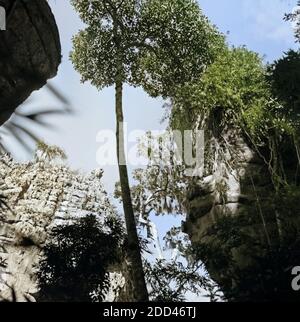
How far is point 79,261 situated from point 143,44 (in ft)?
21.4

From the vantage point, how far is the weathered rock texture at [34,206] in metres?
10.7

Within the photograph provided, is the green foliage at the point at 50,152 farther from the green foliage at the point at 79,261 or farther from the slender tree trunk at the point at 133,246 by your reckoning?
the green foliage at the point at 79,261

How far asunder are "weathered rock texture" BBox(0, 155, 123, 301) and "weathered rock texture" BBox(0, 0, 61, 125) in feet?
9.54

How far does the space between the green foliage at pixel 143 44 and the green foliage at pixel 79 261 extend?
4.91 m

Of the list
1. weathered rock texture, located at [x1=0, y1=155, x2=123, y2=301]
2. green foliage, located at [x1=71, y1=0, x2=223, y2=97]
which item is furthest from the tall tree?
weathered rock texture, located at [x1=0, y1=155, x2=123, y2=301]

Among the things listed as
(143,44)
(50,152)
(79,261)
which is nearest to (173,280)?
(79,261)

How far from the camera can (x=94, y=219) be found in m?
9.86

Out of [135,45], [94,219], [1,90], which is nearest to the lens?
[1,90]

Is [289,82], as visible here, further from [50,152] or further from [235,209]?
[50,152]

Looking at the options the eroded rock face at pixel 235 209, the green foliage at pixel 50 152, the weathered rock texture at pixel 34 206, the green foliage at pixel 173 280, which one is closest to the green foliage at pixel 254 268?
the eroded rock face at pixel 235 209
